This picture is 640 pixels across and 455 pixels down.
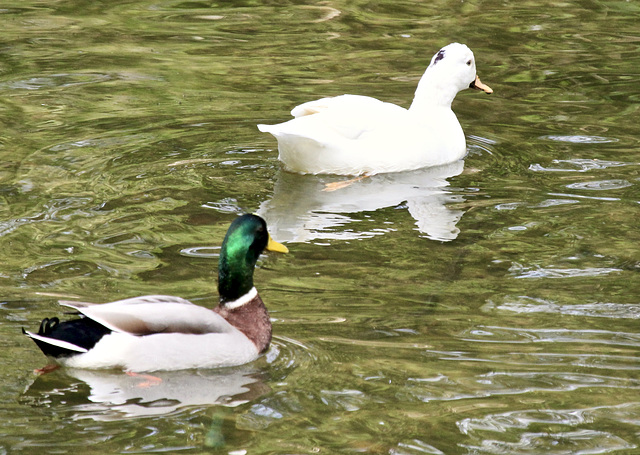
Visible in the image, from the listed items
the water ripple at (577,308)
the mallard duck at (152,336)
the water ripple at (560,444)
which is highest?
the mallard duck at (152,336)

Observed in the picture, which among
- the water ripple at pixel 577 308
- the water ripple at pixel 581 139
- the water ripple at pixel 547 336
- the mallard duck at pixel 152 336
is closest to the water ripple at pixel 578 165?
the water ripple at pixel 581 139

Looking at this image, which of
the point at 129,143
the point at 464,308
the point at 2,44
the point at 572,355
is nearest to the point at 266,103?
the point at 129,143

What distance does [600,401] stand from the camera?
511 centimetres

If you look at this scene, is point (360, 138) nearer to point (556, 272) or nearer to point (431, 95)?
point (431, 95)

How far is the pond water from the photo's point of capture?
16.1 feet

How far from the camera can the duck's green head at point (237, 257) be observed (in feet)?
18.5

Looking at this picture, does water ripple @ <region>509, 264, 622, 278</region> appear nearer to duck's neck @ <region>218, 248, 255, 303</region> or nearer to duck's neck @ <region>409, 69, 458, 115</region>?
duck's neck @ <region>218, 248, 255, 303</region>

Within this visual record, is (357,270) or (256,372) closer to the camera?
(256,372)

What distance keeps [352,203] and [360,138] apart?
773 millimetres

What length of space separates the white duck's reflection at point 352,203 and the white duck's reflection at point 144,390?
197cm

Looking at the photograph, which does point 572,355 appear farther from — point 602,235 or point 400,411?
point 602,235

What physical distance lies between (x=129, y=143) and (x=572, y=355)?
15.5 ft

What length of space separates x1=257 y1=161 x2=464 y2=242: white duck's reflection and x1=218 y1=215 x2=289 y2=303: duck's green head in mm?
1455

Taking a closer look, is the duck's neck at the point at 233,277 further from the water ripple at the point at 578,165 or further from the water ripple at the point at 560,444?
the water ripple at the point at 578,165
